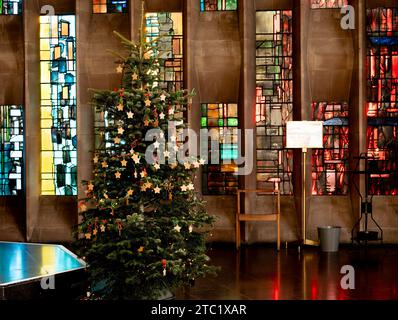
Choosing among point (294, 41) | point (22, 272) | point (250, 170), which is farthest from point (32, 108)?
point (22, 272)

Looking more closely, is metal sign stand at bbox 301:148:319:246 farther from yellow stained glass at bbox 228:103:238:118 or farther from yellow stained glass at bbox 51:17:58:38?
yellow stained glass at bbox 51:17:58:38

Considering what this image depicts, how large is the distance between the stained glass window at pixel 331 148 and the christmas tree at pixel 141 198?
5.14 m

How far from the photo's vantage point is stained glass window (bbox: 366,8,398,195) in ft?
37.5

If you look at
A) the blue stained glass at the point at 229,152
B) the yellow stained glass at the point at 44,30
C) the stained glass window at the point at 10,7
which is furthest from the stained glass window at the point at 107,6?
the blue stained glass at the point at 229,152

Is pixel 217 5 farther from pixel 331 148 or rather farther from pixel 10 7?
pixel 10 7

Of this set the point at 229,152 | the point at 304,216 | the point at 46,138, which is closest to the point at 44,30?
the point at 46,138

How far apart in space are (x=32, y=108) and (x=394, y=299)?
7.06 m

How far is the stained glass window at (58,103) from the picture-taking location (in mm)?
12016

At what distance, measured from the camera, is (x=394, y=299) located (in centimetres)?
691

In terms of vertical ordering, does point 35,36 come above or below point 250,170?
above

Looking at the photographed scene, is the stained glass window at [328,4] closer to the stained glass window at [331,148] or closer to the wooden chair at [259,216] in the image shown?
the stained glass window at [331,148]

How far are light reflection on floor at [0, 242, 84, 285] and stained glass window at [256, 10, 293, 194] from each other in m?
4.33
